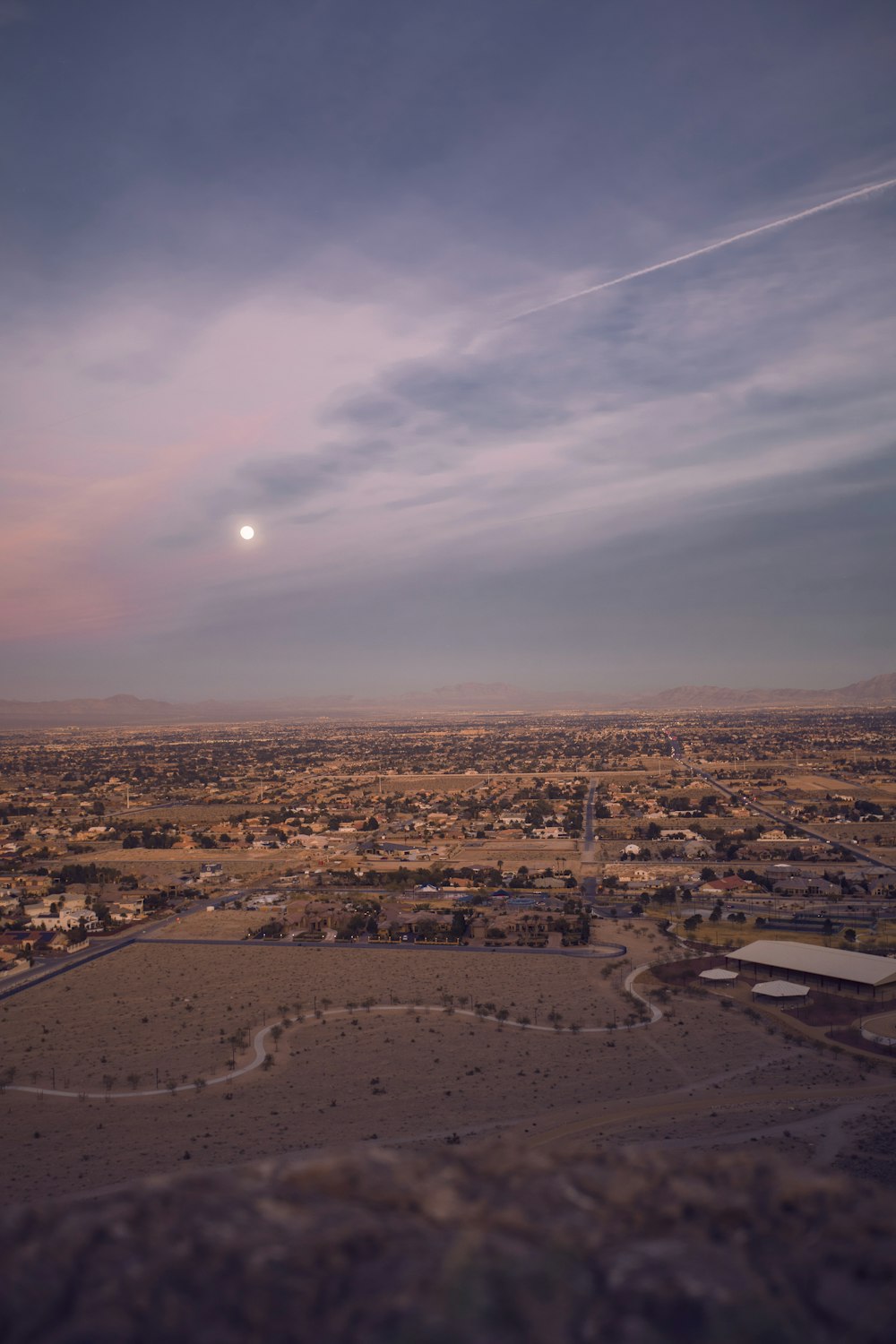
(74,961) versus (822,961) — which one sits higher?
(822,961)

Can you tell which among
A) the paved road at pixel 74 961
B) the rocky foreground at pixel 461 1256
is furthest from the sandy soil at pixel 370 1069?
the rocky foreground at pixel 461 1256

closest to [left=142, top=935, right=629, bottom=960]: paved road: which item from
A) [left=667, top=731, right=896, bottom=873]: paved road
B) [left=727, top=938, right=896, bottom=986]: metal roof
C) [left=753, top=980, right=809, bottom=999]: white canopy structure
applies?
[left=727, top=938, right=896, bottom=986]: metal roof

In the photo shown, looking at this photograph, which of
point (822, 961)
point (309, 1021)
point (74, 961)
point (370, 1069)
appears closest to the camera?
point (370, 1069)

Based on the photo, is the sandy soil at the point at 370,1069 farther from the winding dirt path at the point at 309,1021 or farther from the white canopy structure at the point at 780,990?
the white canopy structure at the point at 780,990

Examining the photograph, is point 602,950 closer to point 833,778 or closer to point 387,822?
point 387,822

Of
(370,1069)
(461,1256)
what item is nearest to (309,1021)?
(370,1069)

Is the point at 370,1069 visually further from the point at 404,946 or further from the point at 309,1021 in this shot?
the point at 404,946

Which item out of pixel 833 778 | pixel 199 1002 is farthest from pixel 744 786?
pixel 199 1002
